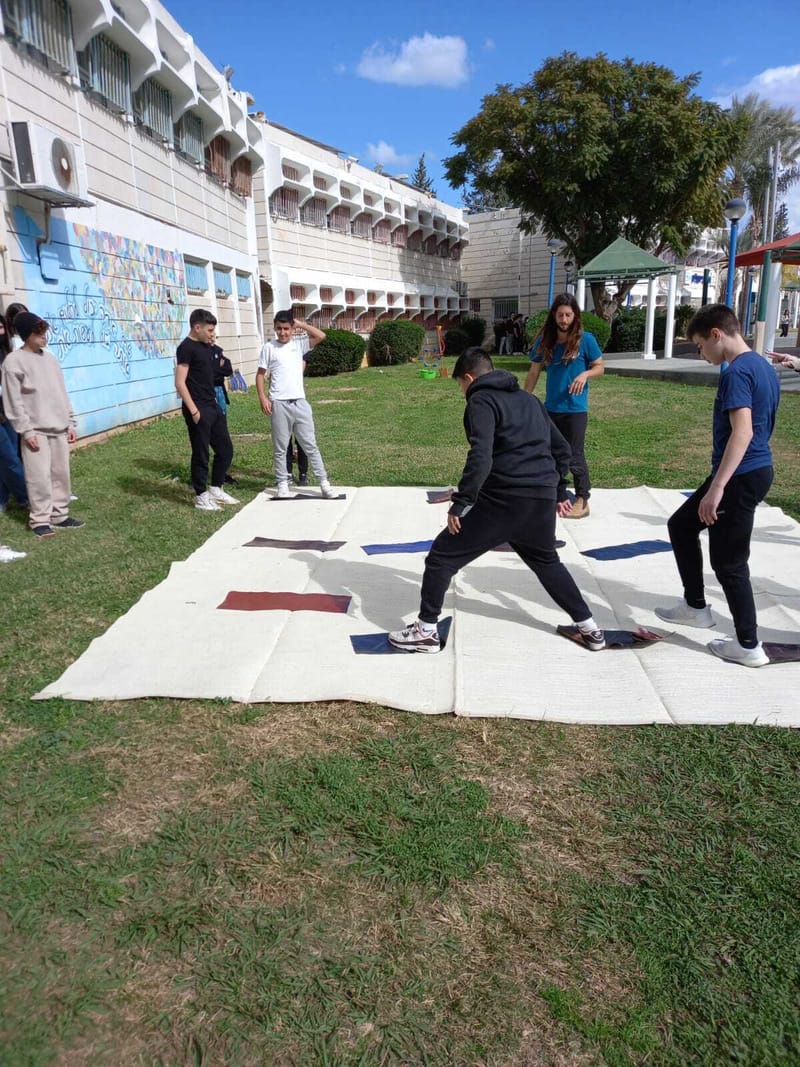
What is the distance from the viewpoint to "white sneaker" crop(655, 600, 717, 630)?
14.6 ft

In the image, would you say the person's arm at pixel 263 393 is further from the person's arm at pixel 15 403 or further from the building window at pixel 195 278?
the building window at pixel 195 278

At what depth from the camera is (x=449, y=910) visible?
238cm

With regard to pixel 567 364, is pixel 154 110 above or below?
above

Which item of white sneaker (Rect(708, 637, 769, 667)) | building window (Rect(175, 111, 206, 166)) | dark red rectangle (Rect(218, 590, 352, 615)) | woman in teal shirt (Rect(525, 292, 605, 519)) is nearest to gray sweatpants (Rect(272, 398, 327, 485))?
woman in teal shirt (Rect(525, 292, 605, 519))

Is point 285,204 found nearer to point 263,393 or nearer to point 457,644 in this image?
point 263,393

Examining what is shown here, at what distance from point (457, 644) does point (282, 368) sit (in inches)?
166

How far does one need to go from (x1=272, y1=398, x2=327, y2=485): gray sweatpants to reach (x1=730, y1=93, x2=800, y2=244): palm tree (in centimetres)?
5268

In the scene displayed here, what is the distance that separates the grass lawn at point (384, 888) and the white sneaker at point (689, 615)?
1087mm

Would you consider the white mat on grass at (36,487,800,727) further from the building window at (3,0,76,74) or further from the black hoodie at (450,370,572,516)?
the building window at (3,0,76,74)

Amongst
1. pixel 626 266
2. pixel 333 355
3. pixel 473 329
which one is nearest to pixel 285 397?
pixel 626 266

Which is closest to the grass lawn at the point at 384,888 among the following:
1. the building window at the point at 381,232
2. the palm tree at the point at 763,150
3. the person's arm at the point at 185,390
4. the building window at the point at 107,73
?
the person's arm at the point at 185,390

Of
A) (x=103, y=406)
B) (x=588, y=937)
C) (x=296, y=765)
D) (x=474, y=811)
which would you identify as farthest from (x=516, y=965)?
(x=103, y=406)

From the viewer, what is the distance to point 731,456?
3492mm

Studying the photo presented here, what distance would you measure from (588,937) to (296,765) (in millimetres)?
1365
